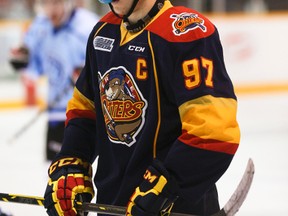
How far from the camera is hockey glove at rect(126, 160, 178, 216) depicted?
161 centimetres

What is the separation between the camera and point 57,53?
4316 millimetres

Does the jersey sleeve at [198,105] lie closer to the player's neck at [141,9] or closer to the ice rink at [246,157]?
the player's neck at [141,9]

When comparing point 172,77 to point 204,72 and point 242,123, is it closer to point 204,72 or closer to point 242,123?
point 204,72

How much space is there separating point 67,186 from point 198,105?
38 cm

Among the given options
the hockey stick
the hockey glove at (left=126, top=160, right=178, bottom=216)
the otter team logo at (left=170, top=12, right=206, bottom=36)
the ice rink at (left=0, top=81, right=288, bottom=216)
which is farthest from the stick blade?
the ice rink at (left=0, top=81, right=288, bottom=216)

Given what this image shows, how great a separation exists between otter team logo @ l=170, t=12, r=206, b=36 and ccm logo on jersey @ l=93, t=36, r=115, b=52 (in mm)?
162

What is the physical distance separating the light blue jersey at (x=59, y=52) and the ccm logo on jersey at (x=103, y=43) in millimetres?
2347

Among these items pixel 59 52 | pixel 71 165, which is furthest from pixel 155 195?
pixel 59 52

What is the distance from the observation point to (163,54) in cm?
166

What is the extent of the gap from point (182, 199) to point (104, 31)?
1.39ft

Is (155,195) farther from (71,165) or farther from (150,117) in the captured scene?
(71,165)

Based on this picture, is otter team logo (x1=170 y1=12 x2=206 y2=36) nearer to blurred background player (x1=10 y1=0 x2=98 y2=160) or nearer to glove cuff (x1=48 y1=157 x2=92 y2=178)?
glove cuff (x1=48 y1=157 x2=92 y2=178)

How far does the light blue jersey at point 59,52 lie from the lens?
13.8 feet

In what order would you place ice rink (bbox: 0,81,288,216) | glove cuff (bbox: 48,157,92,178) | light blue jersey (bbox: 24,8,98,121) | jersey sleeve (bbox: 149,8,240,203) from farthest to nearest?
1. light blue jersey (bbox: 24,8,98,121)
2. ice rink (bbox: 0,81,288,216)
3. glove cuff (bbox: 48,157,92,178)
4. jersey sleeve (bbox: 149,8,240,203)
